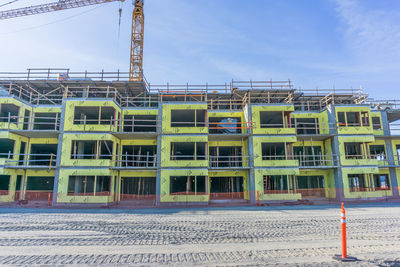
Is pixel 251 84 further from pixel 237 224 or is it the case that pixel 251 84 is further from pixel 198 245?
pixel 198 245

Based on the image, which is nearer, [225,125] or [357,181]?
[225,125]

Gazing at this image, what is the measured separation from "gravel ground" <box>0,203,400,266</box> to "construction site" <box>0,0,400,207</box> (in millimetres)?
11483

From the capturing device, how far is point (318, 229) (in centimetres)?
997

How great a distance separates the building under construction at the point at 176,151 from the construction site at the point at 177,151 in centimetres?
10

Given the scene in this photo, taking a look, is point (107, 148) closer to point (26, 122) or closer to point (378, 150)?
point (26, 122)

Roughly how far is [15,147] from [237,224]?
2285cm

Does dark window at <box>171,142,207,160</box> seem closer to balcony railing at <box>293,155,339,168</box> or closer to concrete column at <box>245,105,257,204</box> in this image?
concrete column at <box>245,105,257,204</box>

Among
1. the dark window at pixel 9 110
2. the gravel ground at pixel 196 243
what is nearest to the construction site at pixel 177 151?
the dark window at pixel 9 110

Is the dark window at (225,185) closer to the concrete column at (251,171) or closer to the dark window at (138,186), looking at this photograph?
the concrete column at (251,171)

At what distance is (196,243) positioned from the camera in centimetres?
782

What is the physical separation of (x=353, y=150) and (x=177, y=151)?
1990cm

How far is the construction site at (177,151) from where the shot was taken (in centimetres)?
2266

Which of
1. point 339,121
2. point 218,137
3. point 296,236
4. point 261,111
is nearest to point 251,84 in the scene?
point 261,111

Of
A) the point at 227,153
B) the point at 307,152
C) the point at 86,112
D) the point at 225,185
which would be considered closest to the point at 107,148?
the point at 86,112
